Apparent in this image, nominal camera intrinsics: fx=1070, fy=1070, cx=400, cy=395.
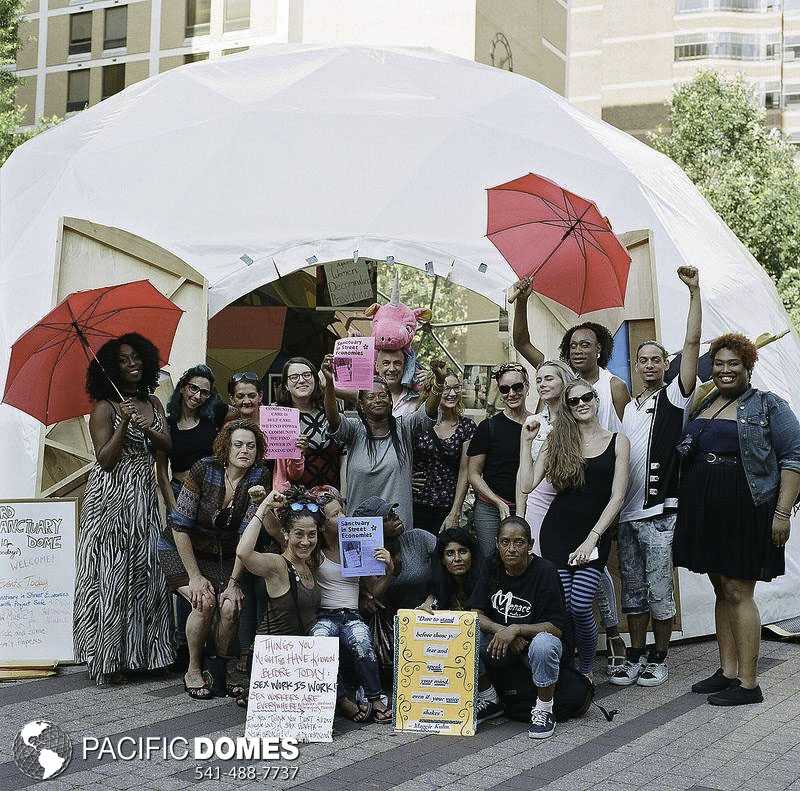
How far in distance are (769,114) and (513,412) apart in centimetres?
3802

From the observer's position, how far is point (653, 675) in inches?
251

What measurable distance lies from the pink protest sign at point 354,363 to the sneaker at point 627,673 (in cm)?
225

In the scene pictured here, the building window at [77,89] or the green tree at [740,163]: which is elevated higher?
the building window at [77,89]

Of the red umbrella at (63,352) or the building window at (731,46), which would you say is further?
the building window at (731,46)

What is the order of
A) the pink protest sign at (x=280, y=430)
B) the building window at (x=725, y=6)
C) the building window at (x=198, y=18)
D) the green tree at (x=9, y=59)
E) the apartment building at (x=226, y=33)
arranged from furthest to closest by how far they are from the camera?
the building window at (x=725, y=6)
the building window at (x=198, y=18)
the apartment building at (x=226, y=33)
the green tree at (x=9, y=59)
the pink protest sign at (x=280, y=430)

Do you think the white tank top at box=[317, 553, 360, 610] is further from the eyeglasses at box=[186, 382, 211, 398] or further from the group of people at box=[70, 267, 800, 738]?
the eyeglasses at box=[186, 382, 211, 398]

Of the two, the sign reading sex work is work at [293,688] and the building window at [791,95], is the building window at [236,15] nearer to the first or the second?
the building window at [791,95]

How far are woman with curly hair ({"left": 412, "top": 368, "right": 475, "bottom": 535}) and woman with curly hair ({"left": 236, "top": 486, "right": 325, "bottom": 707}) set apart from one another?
113 cm

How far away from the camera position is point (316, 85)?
933 centimetres

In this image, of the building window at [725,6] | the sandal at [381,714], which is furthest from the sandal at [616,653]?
the building window at [725,6]

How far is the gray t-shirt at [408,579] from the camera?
19.6ft

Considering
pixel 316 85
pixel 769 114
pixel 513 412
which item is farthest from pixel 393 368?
pixel 769 114

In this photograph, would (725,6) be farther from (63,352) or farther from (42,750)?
(42,750)

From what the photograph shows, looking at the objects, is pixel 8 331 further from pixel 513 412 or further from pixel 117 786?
pixel 117 786
